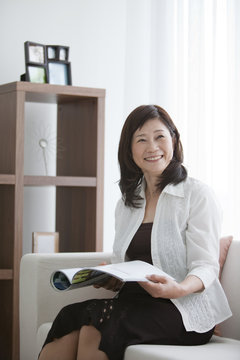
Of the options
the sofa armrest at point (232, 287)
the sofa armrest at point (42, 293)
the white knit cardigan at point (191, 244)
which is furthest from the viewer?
the sofa armrest at point (42, 293)

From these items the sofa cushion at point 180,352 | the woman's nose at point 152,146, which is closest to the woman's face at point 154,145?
the woman's nose at point 152,146

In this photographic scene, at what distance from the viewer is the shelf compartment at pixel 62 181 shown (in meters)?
3.04

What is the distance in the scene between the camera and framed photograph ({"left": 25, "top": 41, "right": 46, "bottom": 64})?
10.1ft

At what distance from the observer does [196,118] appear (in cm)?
320

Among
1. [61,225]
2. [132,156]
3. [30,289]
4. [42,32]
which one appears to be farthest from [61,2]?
[30,289]

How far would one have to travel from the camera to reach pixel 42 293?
2330mm

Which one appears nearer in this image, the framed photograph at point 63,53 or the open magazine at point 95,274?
the open magazine at point 95,274

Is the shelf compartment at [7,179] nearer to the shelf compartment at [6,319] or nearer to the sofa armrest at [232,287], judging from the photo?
the shelf compartment at [6,319]

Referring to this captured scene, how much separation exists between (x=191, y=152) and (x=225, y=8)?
0.76 m

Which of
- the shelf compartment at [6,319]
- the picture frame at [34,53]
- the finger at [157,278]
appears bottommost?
the shelf compartment at [6,319]

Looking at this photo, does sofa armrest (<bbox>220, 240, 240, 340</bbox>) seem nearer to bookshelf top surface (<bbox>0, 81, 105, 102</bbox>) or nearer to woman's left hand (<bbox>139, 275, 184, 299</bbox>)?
woman's left hand (<bbox>139, 275, 184, 299</bbox>)

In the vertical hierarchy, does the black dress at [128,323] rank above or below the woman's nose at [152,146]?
below

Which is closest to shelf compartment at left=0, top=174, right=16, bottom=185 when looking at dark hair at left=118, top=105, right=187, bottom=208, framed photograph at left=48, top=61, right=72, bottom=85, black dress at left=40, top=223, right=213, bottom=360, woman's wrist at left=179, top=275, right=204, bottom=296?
framed photograph at left=48, top=61, right=72, bottom=85

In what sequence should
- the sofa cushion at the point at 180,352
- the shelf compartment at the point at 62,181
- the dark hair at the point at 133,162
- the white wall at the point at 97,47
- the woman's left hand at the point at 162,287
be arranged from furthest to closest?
the white wall at the point at 97,47
the shelf compartment at the point at 62,181
the dark hair at the point at 133,162
the woman's left hand at the point at 162,287
the sofa cushion at the point at 180,352
